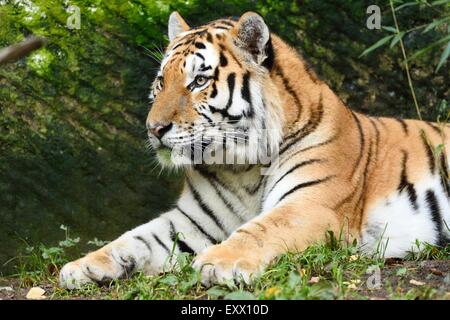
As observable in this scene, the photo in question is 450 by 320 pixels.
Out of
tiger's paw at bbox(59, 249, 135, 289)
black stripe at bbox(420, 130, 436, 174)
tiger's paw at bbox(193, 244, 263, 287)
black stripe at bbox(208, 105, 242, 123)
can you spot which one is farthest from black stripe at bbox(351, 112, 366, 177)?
tiger's paw at bbox(59, 249, 135, 289)

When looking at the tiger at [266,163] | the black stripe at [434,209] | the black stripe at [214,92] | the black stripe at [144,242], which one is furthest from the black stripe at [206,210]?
the black stripe at [434,209]

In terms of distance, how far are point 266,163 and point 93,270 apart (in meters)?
1.20

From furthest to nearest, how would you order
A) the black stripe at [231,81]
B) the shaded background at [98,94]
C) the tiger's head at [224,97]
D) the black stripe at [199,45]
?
the shaded background at [98,94] < the black stripe at [199,45] < the black stripe at [231,81] < the tiger's head at [224,97]

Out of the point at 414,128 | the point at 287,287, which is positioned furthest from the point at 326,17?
the point at 287,287

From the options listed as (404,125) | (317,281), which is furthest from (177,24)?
(317,281)

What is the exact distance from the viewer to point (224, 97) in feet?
15.5

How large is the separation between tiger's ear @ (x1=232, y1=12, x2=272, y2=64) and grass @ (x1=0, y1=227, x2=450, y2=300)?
114 cm

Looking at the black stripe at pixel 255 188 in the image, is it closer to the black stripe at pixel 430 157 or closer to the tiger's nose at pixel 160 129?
the tiger's nose at pixel 160 129

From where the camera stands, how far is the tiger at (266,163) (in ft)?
15.0

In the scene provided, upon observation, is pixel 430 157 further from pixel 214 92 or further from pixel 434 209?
pixel 214 92

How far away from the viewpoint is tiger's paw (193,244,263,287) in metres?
3.88

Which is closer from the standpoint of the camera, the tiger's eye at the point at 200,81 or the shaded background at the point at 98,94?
the tiger's eye at the point at 200,81

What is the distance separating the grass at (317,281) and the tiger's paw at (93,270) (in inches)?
1.8
